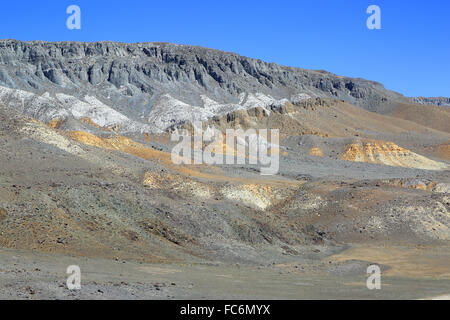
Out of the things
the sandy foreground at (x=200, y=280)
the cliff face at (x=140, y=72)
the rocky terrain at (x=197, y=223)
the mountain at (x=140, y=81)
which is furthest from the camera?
the cliff face at (x=140, y=72)

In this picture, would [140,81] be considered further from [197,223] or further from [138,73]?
[197,223]

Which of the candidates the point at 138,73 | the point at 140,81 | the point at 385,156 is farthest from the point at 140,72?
the point at 385,156

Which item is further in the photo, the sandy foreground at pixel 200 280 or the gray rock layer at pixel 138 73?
the gray rock layer at pixel 138 73

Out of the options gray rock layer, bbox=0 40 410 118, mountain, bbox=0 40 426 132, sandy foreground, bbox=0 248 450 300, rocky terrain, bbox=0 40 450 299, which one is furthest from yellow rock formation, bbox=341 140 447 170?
sandy foreground, bbox=0 248 450 300

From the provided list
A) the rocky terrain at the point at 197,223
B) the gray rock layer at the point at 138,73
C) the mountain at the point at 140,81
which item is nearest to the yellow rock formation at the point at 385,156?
the rocky terrain at the point at 197,223

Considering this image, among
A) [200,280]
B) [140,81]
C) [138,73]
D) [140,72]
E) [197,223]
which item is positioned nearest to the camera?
[200,280]

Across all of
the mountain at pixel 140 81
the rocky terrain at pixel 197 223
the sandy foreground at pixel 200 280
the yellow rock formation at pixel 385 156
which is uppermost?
the mountain at pixel 140 81

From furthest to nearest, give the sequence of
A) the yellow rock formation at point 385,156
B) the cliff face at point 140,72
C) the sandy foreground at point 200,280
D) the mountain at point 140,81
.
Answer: the cliff face at point 140,72
the mountain at point 140,81
the yellow rock formation at point 385,156
the sandy foreground at point 200,280

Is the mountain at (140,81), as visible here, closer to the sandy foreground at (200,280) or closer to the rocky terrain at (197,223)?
the rocky terrain at (197,223)

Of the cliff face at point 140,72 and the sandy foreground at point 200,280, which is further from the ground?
the cliff face at point 140,72

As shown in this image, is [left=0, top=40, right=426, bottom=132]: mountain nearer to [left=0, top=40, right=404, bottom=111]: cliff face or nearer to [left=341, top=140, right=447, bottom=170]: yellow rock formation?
[left=0, top=40, right=404, bottom=111]: cliff face
